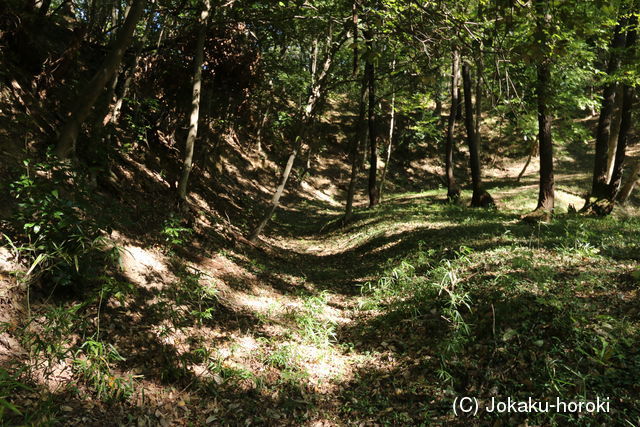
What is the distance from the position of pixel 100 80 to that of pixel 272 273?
5657 millimetres

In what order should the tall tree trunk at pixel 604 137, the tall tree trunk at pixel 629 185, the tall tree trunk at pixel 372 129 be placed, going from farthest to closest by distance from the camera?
the tall tree trunk at pixel 372 129 < the tall tree trunk at pixel 604 137 < the tall tree trunk at pixel 629 185

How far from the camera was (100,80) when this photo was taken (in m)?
5.74

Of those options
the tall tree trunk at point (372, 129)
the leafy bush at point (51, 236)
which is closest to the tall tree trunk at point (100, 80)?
the leafy bush at point (51, 236)

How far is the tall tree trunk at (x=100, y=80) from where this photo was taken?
224 inches

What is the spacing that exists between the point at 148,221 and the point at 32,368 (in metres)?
4.84

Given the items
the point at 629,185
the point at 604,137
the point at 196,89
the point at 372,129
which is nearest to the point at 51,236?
the point at 196,89

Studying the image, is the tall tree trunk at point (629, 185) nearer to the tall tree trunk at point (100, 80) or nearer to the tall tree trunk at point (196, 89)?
the tall tree trunk at point (196, 89)

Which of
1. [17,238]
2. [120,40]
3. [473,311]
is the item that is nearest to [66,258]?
[17,238]

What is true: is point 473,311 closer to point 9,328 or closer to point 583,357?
point 583,357

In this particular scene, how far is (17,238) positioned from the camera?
445 centimetres

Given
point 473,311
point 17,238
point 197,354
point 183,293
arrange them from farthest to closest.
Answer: point 183,293, point 473,311, point 197,354, point 17,238

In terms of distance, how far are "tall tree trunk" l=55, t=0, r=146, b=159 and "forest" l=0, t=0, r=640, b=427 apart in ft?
0.12

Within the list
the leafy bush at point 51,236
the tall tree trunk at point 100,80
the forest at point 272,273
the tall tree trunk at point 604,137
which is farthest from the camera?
the tall tree trunk at point 604,137

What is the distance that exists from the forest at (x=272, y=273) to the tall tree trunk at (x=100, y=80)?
4 centimetres
